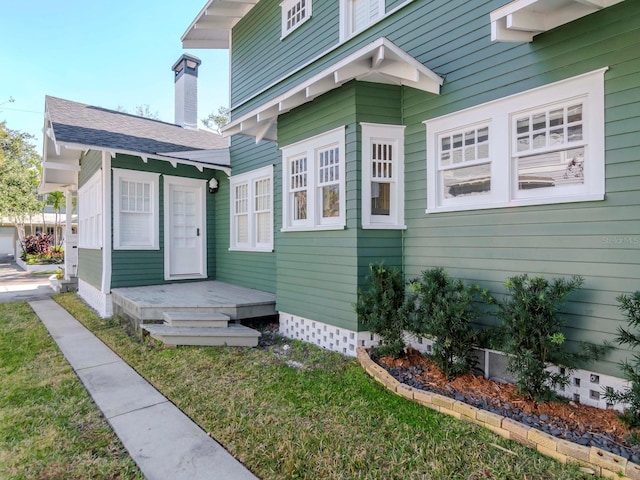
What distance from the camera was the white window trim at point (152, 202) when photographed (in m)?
7.41

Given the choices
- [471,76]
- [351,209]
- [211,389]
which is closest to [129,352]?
[211,389]

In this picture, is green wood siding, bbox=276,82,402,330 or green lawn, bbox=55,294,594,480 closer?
green lawn, bbox=55,294,594,480

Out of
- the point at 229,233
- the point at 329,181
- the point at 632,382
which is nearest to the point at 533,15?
the point at 329,181

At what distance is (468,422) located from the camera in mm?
3000

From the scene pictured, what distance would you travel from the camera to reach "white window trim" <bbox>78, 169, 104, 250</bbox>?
7977mm

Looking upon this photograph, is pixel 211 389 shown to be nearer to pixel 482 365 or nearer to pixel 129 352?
pixel 129 352

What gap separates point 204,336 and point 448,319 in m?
3.34

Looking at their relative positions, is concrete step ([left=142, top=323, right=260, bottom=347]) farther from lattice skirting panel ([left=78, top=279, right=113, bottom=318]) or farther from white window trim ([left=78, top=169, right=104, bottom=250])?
white window trim ([left=78, top=169, right=104, bottom=250])

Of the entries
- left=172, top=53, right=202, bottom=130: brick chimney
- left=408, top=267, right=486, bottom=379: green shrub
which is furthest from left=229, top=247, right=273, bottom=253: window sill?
left=172, top=53, right=202, bottom=130: brick chimney

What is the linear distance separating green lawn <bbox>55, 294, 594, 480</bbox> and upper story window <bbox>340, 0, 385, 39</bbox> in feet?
16.0

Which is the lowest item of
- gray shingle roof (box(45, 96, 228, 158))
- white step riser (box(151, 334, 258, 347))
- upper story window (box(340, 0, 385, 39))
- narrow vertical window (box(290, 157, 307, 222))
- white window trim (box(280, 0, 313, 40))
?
white step riser (box(151, 334, 258, 347))

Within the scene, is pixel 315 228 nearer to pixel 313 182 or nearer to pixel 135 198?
pixel 313 182

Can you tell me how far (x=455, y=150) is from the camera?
4281 millimetres

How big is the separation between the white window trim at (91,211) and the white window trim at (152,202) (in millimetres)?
404
